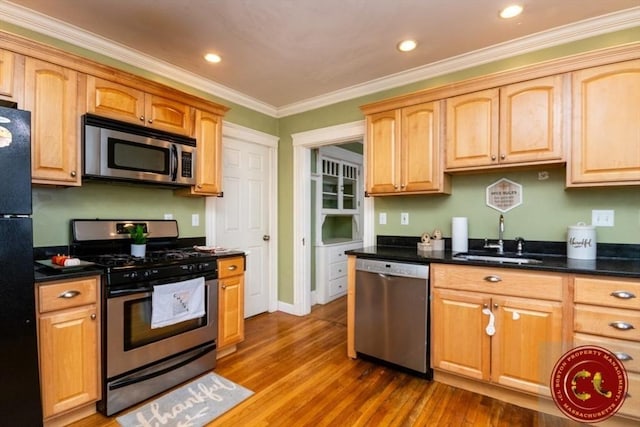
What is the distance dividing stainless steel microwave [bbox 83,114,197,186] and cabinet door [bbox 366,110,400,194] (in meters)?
1.60

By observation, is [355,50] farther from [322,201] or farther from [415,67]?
[322,201]

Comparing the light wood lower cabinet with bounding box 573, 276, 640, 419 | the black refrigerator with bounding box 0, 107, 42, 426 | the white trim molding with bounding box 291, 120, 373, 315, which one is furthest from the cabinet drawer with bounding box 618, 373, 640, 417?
the black refrigerator with bounding box 0, 107, 42, 426

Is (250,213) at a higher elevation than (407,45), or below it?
below

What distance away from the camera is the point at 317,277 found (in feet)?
14.2

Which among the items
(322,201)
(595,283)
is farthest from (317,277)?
(595,283)

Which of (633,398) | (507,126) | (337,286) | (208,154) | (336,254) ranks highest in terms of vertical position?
(507,126)

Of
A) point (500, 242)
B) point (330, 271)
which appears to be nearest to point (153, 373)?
point (330, 271)

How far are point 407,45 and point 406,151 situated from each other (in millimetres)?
842

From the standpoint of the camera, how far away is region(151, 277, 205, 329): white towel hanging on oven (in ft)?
6.74

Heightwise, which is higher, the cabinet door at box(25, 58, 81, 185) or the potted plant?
the cabinet door at box(25, 58, 81, 185)

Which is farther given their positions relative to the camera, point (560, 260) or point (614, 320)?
point (560, 260)

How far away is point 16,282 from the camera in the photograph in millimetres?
1519

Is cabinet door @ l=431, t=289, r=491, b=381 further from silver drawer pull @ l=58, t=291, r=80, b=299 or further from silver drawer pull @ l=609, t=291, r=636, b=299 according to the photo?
silver drawer pull @ l=58, t=291, r=80, b=299

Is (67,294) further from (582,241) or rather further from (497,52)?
(497,52)
